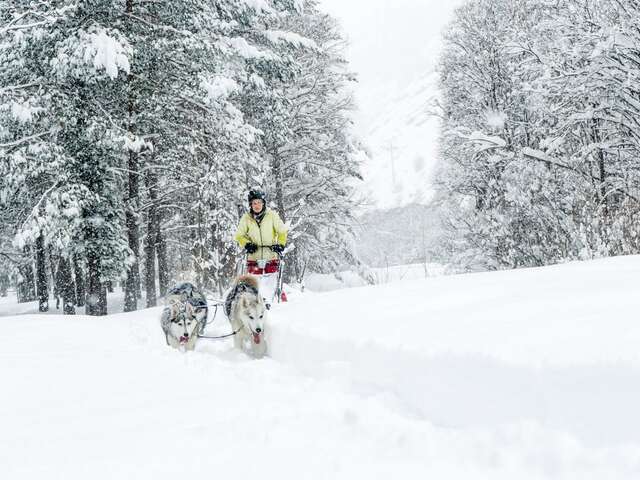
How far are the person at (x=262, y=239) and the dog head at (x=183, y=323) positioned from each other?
1.35 meters

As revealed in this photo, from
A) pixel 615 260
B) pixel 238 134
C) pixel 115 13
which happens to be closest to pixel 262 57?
pixel 238 134

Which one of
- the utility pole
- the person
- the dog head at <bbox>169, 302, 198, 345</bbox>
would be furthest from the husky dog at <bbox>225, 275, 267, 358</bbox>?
the utility pole

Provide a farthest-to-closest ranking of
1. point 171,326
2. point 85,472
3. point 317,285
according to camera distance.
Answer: point 317,285, point 171,326, point 85,472

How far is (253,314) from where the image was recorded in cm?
674

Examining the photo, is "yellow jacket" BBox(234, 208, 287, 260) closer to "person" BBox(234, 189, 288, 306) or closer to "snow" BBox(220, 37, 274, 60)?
"person" BBox(234, 189, 288, 306)

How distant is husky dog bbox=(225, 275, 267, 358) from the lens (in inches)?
265

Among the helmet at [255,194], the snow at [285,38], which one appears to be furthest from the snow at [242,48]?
the helmet at [255,194]

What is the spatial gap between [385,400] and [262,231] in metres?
4.66

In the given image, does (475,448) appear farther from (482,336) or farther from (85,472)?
(85,472)

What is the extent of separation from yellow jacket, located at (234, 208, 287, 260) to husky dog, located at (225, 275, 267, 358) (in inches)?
42.0

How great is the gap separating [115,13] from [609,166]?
12041 mm

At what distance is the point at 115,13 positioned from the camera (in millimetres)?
12250

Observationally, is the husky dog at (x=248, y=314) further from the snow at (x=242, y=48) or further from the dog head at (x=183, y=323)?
the snow at (x=242, y=48)

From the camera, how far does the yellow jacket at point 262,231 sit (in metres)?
8.30
